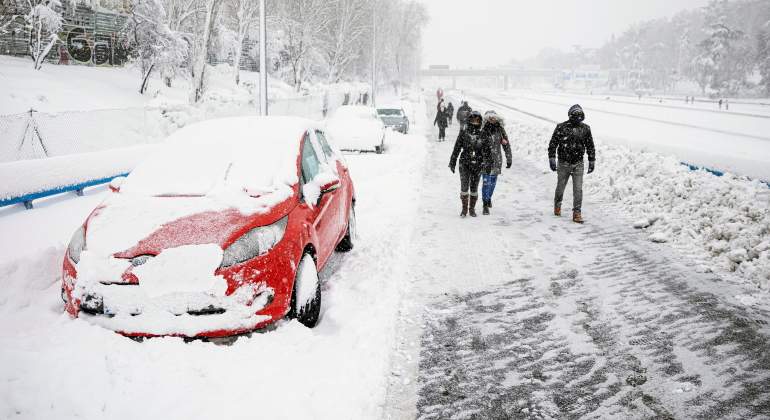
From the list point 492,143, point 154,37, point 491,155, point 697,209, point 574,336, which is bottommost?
point 574,336

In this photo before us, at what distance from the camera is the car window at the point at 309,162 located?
4.49 metres

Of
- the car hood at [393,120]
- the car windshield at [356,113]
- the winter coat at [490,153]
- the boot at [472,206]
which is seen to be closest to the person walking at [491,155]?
the winter coat at [490,153]

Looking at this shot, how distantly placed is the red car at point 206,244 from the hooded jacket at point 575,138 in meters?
4.68

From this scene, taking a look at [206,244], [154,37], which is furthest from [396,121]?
[206,244]

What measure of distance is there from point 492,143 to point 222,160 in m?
5.10

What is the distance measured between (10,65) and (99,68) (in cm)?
734

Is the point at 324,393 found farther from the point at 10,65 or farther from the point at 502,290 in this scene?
the point at 10,65

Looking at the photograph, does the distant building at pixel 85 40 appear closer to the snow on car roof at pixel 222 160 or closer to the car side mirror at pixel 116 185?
the snow on car roof at pixel 222 160

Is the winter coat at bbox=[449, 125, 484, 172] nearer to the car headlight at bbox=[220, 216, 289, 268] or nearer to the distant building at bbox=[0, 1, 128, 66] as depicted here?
the car headlight at bbox=[220, 216, 289, 268]

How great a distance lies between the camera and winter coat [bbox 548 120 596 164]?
297 inches

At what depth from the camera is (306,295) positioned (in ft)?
12.4

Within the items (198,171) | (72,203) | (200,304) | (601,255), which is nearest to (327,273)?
(198,171)

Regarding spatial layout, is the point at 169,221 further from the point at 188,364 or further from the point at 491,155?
the point at 491,155

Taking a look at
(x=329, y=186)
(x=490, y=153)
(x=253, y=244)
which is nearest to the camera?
(x=253, y=244)
